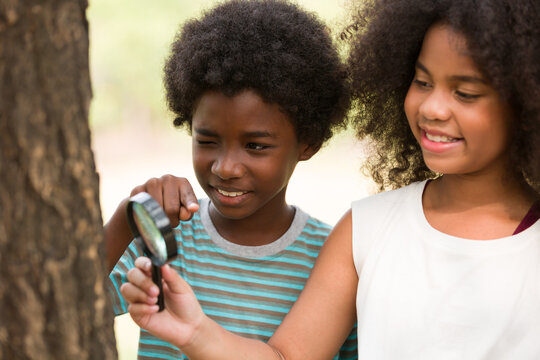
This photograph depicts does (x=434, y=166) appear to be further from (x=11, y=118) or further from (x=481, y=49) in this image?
(x=11, y=118)

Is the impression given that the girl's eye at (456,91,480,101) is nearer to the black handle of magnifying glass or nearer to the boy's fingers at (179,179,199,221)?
the boy's fingers at (179,179,199,221)

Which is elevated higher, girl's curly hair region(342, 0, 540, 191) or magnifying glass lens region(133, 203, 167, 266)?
girl's curly hair region(342, 0, 540, 191)

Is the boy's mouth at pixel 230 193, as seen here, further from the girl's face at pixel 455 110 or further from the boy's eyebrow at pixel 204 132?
the girl's face at pixel 455 110

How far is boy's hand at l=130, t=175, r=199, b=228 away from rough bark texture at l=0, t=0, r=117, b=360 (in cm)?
74

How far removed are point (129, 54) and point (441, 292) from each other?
897cm

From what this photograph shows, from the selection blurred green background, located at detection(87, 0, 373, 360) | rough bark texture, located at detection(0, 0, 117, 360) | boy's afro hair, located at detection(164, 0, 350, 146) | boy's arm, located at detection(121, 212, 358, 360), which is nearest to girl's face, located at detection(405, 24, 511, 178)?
boy's arm, located at detection(121, 212, 358, 360)

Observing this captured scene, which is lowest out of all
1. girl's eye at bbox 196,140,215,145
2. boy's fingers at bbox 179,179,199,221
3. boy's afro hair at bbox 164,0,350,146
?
boy's fingers at bbox 179,179,199,221

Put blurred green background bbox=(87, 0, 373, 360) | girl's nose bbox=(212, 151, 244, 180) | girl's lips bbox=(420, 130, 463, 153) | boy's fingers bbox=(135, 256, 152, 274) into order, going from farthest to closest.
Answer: blurred green background bbox=(87, 0, 373, 360), girl's nose bbox=(212, 151, 244, 180), girl's lips bbox=(420, 130, 463, 153), boy's fingers bbox=(135, 256, 152, 274)

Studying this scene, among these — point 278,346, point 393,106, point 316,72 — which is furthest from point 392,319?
point 316,72

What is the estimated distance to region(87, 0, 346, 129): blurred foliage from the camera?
10.1 metres

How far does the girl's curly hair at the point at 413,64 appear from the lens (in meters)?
1.84

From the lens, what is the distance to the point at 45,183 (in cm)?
124

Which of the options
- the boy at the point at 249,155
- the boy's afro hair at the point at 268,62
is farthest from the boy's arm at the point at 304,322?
the boy's afro hair at the point at 268,62

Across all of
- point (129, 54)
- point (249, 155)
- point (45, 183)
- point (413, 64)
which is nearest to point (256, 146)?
point (249, 155)
